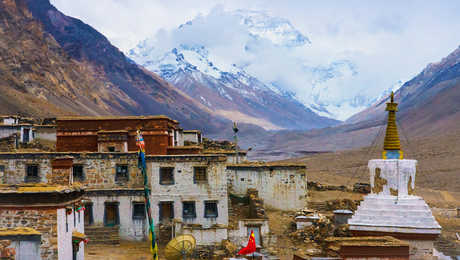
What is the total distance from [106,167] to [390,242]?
584 inches

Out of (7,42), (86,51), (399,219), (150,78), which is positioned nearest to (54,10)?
(86,51)

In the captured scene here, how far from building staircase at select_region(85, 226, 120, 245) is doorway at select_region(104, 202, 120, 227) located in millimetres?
346

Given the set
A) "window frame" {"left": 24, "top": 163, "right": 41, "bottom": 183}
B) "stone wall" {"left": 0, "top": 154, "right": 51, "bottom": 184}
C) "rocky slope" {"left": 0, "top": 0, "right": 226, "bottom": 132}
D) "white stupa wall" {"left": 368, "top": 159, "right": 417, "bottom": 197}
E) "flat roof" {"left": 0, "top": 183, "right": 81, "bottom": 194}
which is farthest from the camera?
"rocky slope" {"left": 0, "top": 0, "right": 226, "bottom": 132}

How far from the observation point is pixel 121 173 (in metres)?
25.9

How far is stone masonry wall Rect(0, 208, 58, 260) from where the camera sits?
12.5m

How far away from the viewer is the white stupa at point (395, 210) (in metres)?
18.4

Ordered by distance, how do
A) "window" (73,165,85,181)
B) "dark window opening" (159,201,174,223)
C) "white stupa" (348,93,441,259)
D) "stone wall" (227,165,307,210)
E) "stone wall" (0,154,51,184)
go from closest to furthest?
"white stupa" (348,93,441,259) → "stone wall" (0,154,51,184) → "window" (73,165,85,181) → "dark window opening" (159,201,174,223) → "stone wall" (227,165,307,210)

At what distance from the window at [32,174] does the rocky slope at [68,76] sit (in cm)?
5796

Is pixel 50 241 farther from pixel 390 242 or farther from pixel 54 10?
pixel 54 10

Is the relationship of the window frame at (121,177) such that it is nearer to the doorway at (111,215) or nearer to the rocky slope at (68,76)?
the doorway at (111,215)

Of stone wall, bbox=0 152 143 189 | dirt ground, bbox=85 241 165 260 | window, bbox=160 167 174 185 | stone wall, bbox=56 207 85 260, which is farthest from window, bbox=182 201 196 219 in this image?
stone wall, bbox=56 207 85 260

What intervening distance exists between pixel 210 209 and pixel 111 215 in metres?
4.75

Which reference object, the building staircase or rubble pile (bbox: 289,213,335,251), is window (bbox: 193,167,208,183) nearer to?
the building staircase

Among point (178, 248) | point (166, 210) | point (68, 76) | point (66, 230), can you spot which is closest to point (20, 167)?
point (166, 210)
